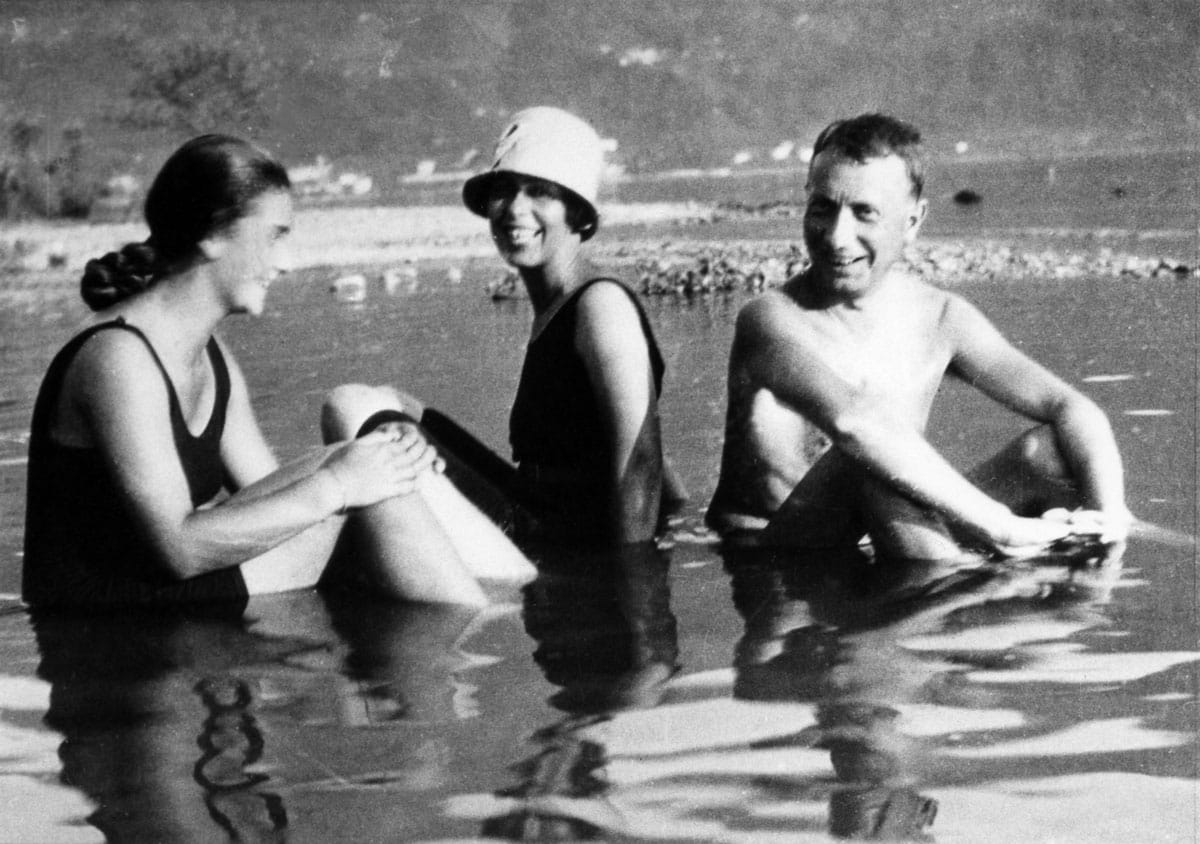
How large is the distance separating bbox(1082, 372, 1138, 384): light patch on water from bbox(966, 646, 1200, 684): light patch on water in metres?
3.91

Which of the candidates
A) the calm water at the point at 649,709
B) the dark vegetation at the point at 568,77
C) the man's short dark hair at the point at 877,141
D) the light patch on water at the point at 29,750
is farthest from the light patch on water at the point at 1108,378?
the dark vegetation at the point at 568,77

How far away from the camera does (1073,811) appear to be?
2.67m

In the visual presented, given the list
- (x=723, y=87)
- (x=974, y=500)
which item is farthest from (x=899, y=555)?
(x=723, y=87)

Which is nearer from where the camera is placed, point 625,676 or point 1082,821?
point 1082,821

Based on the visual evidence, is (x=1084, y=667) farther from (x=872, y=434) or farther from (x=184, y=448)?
(x=184, y=448)

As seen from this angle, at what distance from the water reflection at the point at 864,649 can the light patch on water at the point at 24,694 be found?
4.59 feet

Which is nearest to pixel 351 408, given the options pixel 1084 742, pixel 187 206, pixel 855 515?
pixel 187 206

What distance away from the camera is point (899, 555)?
448 cm

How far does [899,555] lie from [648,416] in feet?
2.40

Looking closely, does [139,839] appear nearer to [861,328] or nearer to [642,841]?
[642,841]

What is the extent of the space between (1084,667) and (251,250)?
187cm

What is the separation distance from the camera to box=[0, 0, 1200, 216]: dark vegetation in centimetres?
2677

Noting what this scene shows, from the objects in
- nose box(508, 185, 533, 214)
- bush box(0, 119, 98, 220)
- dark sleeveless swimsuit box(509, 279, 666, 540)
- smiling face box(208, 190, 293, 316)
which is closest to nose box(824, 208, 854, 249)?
dark sleeveless swimsuit box(509, 279, 666, 540)

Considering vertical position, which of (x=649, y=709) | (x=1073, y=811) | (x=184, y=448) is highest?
(x=184, y=448)
